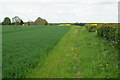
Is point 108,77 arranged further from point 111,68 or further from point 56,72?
point 56,72

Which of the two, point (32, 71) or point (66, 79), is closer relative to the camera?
point (66, 79)

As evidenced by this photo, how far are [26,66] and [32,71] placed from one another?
1.37 feet

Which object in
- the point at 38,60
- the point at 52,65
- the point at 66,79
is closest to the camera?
the point at 66,79

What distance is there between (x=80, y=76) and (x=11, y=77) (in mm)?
2391

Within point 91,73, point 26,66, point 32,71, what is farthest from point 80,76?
point 26,66

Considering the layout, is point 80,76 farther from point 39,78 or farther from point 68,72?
point 39,78

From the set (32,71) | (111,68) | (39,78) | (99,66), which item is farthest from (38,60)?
(111,68)

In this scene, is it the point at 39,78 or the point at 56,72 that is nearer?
the point at 39,78

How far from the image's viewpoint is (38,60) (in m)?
6.51

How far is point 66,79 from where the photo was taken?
15.1ft

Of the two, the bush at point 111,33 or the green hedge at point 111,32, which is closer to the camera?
the green hedge at point 111,32

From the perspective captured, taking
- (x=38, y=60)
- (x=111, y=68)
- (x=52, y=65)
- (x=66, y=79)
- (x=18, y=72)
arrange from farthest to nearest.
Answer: (x=38, y=60)
(x=52, y=65)
(x=111, y=68)
(x=18, y=72)
(x=66, y=79)

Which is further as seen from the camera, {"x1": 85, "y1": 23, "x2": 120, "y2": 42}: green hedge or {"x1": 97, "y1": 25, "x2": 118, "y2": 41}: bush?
{"x1": 97, "y1": 25, "x2": 118, "y2": 41}: bush

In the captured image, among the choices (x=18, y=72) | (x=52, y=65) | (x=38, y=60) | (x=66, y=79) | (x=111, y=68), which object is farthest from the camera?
(x=38, y=60)
